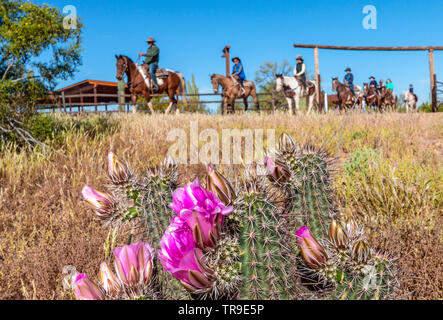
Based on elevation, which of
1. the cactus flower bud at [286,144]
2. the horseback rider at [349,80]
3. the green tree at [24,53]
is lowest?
the cactus flower bud at [286,144]

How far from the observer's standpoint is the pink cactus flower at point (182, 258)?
0.91 metres

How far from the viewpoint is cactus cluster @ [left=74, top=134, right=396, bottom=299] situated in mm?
935

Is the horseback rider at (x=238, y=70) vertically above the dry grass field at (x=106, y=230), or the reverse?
the horseback rider at (x=238, y=70)

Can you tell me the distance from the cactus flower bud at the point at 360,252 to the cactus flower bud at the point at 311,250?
9 cm

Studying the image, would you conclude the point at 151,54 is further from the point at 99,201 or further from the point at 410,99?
the point at 410,99

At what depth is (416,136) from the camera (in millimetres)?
6582

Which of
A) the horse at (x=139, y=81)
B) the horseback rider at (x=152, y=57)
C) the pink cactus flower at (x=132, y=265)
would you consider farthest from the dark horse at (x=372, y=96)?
the pink cactus flower at (x=132, y=265)

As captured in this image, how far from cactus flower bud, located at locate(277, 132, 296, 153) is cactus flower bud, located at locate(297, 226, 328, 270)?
0.38 m

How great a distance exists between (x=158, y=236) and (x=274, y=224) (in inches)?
19.7

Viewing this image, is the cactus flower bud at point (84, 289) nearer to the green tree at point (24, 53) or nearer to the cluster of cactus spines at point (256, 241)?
the cluster of cactus spines at point (256, 241)

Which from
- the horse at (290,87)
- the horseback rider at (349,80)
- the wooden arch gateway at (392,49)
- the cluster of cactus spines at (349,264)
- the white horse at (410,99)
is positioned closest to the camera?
the cluster of cactus spines at (349,264)

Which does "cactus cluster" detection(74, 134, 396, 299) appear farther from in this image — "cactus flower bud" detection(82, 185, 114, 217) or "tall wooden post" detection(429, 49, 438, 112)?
"tall wooden post" detection(429, 49, 438, 112)

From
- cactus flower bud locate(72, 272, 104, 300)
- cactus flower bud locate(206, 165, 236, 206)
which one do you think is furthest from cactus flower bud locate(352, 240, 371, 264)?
cactus flower bud locate(72, 272, 104, 300)

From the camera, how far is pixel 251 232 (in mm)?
1101
